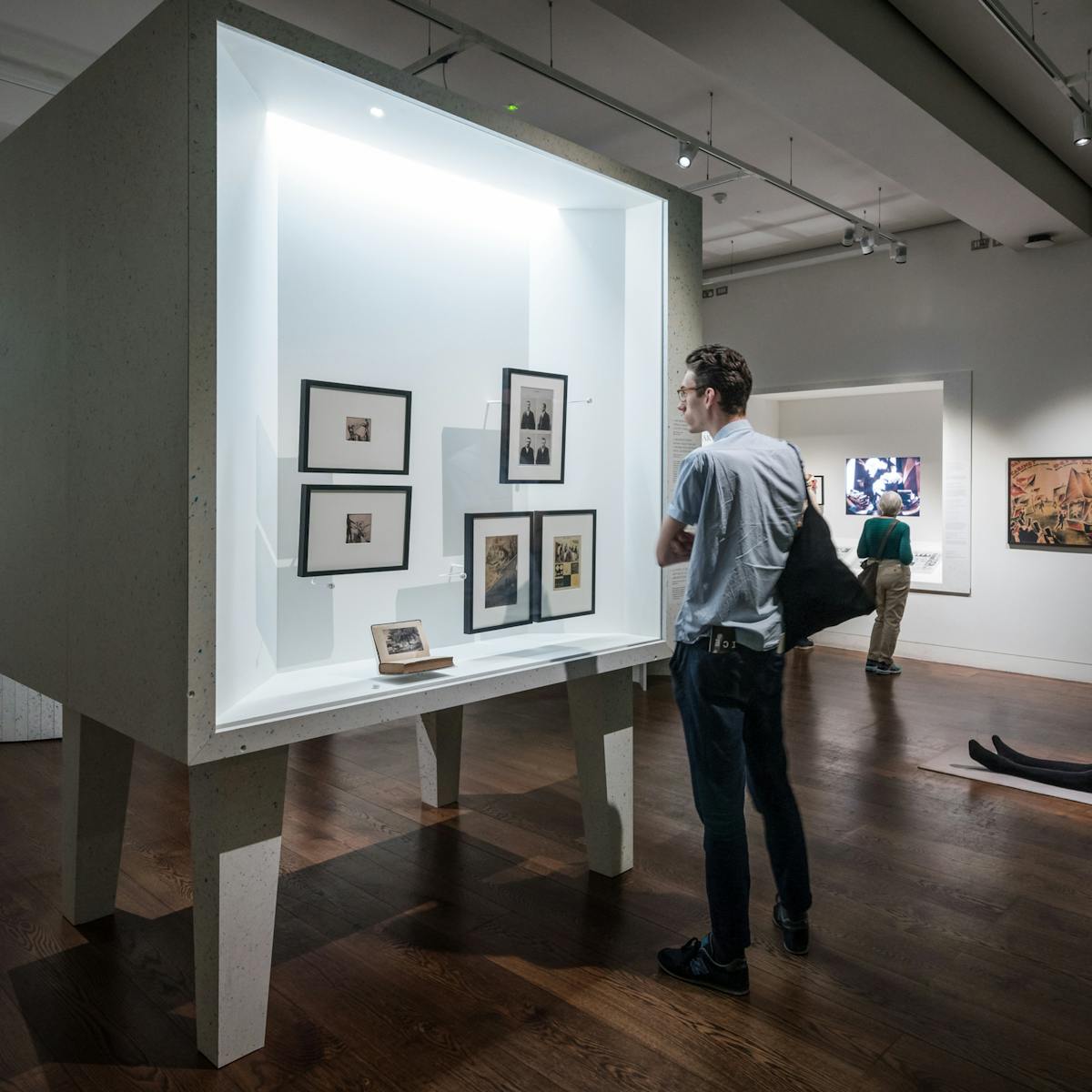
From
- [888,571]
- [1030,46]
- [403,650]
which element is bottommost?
[403,650]

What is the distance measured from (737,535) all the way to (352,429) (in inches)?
49.5

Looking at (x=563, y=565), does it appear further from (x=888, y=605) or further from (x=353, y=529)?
(x=888, y=605)

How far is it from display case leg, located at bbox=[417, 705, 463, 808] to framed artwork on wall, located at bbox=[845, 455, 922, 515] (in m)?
7.03

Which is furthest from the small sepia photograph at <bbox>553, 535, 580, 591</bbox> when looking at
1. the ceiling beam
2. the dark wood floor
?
the ceiling beam

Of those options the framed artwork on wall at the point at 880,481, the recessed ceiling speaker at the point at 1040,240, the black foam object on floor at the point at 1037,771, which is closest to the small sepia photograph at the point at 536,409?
the black foam object on floor at the point at 1037,771

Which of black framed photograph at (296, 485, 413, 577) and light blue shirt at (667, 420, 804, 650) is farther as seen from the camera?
black framed photograph at (296, 485, 413, 577)

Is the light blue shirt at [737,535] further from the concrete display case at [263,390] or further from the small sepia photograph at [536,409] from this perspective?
the small sepia photograph at [536,409]

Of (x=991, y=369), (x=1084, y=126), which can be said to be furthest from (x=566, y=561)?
(x=991, y=369)

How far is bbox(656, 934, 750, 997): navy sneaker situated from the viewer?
8.52 feet

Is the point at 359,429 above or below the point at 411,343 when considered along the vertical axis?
below

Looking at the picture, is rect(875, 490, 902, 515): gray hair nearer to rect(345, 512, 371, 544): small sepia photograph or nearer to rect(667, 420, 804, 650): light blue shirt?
rect(667, 420, 804, 650): light blue shirt

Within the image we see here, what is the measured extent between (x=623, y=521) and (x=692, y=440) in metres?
0.42

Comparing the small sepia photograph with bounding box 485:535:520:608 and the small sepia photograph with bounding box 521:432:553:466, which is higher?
the small sepia photograph with bounding box 521:432:553:466

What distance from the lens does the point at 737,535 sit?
258 cm
